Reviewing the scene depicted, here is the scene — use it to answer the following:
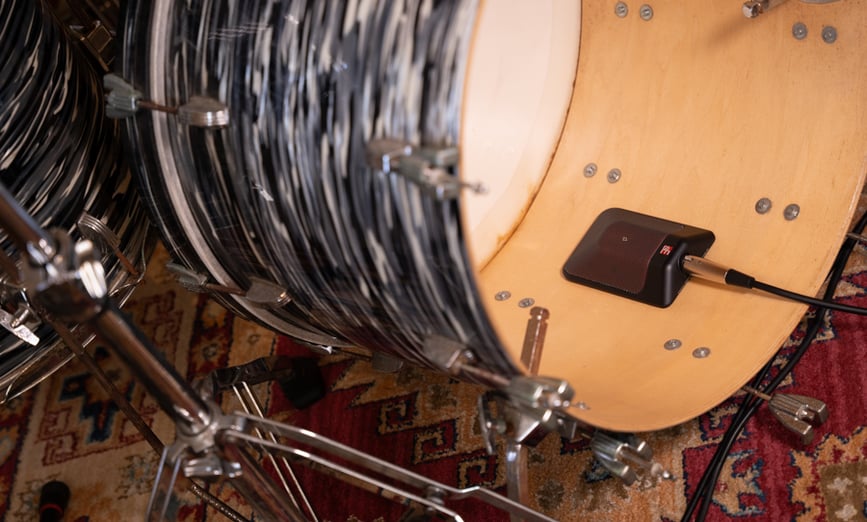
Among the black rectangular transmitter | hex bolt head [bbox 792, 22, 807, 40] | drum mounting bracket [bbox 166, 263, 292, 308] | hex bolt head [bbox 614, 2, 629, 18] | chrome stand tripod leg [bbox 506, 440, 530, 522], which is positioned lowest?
chrome stand tripod leg [bbox 506, 440, 530, 522]

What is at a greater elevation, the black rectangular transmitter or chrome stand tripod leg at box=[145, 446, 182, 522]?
the black rectangular transmitter

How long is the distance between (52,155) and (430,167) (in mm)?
420

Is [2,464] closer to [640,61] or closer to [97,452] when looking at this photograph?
[97,452]

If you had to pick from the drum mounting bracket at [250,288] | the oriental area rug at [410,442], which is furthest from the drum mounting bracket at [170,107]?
the oriental area rug at [410,442]

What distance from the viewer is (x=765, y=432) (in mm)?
908

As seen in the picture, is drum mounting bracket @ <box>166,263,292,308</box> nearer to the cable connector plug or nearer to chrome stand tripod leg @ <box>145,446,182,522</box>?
chrome stand tripod leg @ <box>145,446,182,522</box>

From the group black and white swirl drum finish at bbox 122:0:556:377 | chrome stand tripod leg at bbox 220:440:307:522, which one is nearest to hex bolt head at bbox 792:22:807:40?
black and white swirl drum finish at bbox 122:0:556:377

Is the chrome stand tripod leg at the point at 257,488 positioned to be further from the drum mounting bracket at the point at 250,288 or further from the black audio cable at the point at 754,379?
the black audio cable at the point at 754,379

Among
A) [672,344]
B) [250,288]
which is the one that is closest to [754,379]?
[672,344]

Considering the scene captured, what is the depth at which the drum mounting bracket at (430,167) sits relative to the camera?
23.4 inches

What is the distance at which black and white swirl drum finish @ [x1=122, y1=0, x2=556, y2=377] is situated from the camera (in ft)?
2.02

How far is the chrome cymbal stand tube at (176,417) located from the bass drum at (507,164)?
11 cm

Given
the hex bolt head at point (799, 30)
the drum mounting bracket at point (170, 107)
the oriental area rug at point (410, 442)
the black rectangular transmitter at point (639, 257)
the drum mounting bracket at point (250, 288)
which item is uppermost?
the hex bolt head at point (799, 30)

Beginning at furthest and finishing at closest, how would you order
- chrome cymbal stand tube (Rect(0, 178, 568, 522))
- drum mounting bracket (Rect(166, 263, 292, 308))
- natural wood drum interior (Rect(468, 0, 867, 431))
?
natural wood drum interior (Rect(468, 0, 867, 431)) < drum mounting bracket (Rect(166, 263, 292, 308)) < chrome cymbal stand tube (Rect(0, 178, 568, 522))
